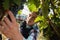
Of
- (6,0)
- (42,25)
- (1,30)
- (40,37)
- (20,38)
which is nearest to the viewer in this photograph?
(6,0)

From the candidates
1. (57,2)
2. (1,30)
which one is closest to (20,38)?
(1,30)

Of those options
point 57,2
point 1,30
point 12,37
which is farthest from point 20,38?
point 57,2

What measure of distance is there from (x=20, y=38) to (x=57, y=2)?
42cm

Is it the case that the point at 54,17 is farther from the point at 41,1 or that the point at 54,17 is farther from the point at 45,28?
the point at 41,1

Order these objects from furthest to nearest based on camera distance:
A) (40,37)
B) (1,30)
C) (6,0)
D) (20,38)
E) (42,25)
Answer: (40,37)
(42,25)
(20,38)
(1,30)
(6,0)

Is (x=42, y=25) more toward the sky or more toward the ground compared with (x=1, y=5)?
more toward the ground

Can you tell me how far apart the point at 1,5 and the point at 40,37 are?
0.63 m

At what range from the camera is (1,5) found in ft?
3.48

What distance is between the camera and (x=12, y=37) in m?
1.30

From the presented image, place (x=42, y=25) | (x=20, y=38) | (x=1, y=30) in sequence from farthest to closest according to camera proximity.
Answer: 1. (x=42, y=25)
2. (x=20, y=38)
3. (x=1, y=30)

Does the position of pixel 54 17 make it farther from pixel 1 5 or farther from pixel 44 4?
pixel 1 5

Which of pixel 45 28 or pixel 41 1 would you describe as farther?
pixel 45 28

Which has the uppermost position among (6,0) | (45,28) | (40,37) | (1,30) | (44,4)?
(6,0)

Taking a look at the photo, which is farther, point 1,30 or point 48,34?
point 48,34
